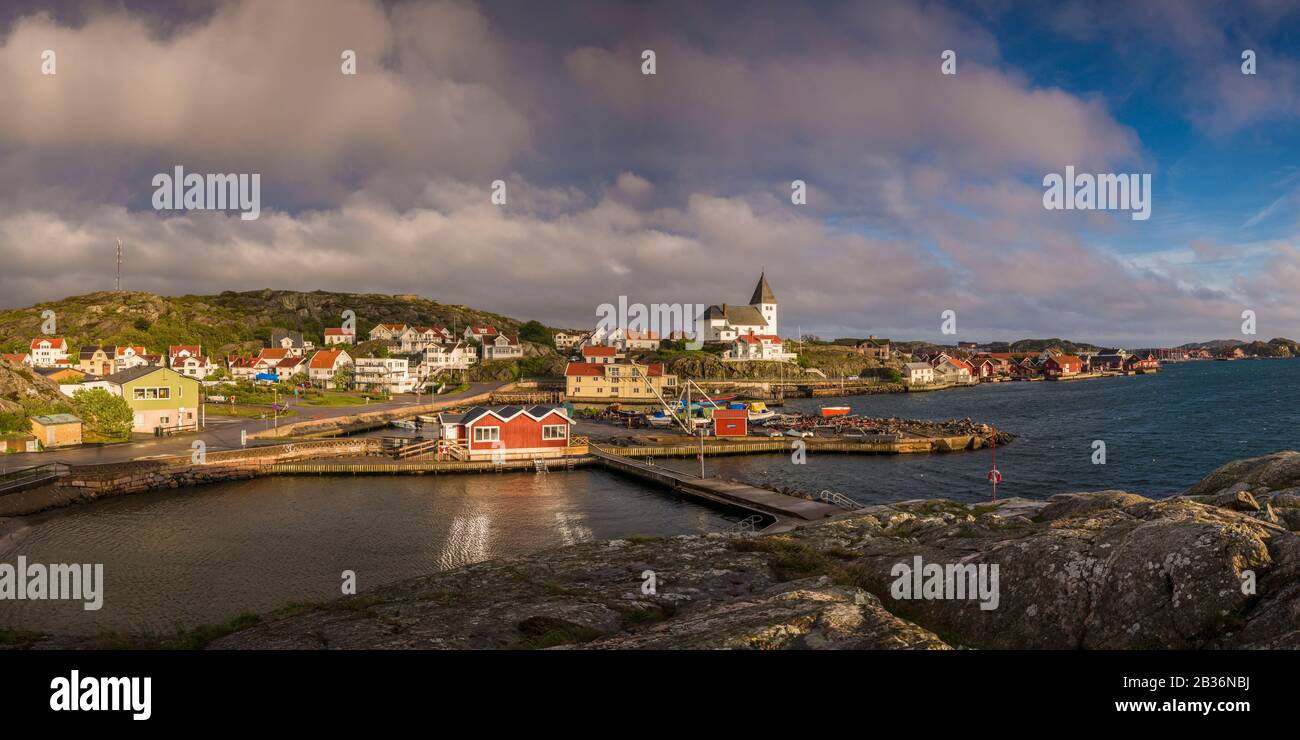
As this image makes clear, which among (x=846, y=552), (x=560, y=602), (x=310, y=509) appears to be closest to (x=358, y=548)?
(x=310, y=509)

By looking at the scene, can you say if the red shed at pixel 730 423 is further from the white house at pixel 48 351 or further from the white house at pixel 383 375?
the white house at pixel 48 351

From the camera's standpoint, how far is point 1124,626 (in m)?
7.86

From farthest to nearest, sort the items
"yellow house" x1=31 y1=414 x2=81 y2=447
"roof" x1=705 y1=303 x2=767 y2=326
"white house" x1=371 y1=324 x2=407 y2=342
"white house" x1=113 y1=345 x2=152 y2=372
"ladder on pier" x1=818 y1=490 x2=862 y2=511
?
"white house" x1=371 y1=324 x2=407 y2=342
"roof" x1=705 y1=303 x2=767 y2=326
"white house" x1=113 y1=345 x2=152 y2=372
"yellow house" x1=31 y1=414 x2=81 y2=447
"ladder on pier" x1=818 y1=490 x2=862 y2=511

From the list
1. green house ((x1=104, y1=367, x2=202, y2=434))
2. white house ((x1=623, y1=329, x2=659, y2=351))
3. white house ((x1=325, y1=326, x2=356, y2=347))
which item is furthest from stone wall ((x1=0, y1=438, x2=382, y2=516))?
white house ((x1=325, y1=326, x2=356, y2=347))

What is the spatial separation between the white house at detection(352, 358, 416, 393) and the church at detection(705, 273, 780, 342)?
65.4 m

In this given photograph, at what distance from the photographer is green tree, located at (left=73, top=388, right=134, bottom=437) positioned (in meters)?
49.0

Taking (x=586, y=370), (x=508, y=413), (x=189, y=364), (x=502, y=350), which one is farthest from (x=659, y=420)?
(x=189, y=364)

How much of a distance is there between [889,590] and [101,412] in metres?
58.6

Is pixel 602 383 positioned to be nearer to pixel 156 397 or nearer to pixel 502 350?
pixel 502 350

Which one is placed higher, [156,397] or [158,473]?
[156,397]

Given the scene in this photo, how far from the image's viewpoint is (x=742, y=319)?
146125 mm

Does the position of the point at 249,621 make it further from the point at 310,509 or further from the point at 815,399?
the point at 815,399

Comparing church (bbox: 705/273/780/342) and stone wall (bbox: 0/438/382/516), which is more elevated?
church (bbox: 705/273/780/342)

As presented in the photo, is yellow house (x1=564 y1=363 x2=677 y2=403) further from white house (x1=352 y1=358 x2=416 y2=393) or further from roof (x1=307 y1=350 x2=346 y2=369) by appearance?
roof (x1=307 y1=350 x2=346 y2=369)
